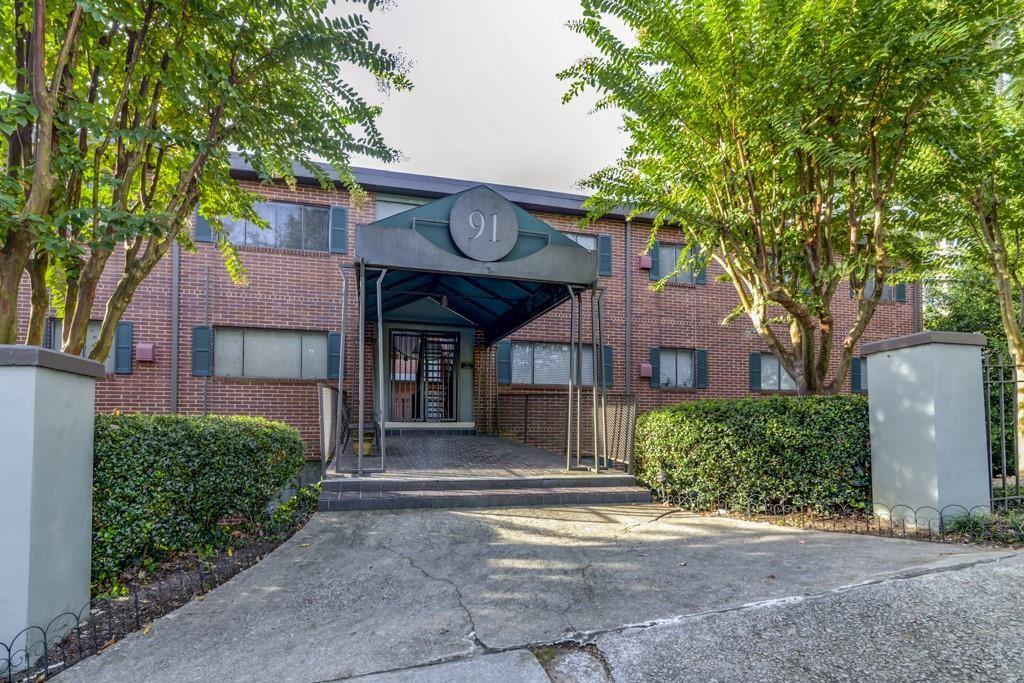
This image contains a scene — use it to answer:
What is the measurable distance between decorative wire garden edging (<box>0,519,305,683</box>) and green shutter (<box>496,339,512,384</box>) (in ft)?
22.3

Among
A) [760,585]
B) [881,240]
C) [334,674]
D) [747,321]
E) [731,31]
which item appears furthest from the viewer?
[747,321]

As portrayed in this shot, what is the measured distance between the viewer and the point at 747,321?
12.1 metres

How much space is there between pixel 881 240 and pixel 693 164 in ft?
7.33

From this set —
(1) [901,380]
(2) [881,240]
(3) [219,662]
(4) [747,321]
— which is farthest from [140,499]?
(4) [747,321]

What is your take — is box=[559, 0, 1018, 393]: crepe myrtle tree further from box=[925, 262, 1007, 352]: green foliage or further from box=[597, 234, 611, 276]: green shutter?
box=[925, 262, 1007, 352]: green foliage

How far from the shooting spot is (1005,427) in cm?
739

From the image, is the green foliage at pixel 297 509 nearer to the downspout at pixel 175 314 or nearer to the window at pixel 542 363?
the downspout at pixel 175 314

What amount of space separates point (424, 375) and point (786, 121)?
7582mm

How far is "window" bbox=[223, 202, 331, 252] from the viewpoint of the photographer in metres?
9.64

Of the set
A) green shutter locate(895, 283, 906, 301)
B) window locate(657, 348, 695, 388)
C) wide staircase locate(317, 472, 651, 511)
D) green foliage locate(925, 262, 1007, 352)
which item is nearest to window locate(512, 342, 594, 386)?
window locate(657, 348, 695, 388)

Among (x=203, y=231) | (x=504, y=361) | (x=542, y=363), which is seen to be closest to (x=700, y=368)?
(x=542, y=363)

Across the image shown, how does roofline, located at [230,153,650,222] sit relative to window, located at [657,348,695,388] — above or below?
above

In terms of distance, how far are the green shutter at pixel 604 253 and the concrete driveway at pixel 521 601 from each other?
722cm

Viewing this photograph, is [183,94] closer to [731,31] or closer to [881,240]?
[731,31]
